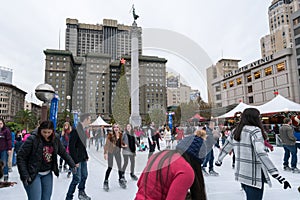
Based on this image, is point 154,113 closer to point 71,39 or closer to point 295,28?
point 295,28

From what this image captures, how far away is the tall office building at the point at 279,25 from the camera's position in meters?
80.6

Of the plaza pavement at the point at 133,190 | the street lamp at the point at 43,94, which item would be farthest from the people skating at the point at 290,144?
the street lamp at the point at 43,94

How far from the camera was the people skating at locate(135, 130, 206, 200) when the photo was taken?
1236mm

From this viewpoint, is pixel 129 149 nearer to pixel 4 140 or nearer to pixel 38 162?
pixel 38 162

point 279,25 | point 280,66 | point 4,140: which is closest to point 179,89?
point 4,140

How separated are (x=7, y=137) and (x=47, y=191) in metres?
2.90

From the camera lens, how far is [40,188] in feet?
9.09

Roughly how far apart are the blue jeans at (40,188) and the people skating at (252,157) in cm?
272

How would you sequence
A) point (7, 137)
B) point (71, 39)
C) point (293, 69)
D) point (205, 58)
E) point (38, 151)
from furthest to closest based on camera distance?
point (71, 39), point (293, 69), point (7, 137), point (38, 151), point (205, 58)

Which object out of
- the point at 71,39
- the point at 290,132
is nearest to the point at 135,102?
the point at 290,132

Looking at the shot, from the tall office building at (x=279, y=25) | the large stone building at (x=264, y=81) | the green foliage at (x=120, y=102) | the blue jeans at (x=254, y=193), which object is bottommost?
the blue jeans at (x=254, y=193)

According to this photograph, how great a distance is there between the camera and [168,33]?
73.7 inches

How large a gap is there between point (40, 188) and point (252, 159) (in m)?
2.91

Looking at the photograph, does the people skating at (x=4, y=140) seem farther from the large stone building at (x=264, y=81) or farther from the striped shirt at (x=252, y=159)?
the large stone building at (x=264, y=81)
